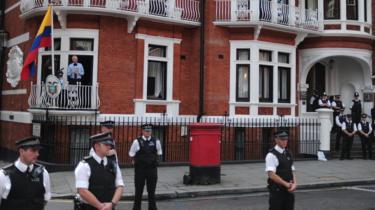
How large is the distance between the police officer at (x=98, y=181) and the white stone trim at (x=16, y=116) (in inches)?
542

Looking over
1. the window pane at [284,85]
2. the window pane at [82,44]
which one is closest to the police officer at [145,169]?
the window pane at [82,44]

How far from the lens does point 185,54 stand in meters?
20.1

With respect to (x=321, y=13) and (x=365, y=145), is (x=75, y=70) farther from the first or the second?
(x=365, y=145)

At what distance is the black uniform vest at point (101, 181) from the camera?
527 centimetres

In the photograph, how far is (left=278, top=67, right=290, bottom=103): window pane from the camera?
69.9ft

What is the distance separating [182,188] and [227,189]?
1.18 m

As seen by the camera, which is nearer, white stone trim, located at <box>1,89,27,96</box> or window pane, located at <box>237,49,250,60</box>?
white stone trim, located at <box>1,89,27,96</box>

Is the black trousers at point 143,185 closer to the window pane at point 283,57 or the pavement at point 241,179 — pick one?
the pavement at point 241,179

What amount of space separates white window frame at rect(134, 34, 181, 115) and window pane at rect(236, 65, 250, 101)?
2.81m

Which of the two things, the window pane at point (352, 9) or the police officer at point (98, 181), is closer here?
the police officer at point (98, 181)

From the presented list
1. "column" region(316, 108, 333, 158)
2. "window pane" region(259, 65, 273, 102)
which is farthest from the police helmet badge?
"column" region(316, 108, 333, 158)

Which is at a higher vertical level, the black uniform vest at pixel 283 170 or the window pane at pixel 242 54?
the window pane at pixel 242 54

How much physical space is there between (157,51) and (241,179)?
7416 mm

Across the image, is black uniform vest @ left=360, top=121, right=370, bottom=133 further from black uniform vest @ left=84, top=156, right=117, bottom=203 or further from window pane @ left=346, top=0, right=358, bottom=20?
black uniform vest @ left=84, top=156, right=117, bottom=203
